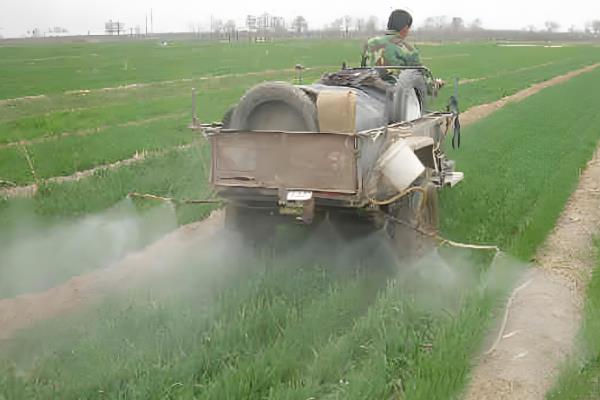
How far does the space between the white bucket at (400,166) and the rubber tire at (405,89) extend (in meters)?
0.97

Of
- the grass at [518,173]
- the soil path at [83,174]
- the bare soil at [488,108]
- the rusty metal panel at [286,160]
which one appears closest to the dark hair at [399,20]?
the grass at [518,173]

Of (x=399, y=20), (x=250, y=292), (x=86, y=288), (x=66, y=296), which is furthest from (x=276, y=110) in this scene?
(x=399, y=20)

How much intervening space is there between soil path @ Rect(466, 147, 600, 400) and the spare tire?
2.28 metres

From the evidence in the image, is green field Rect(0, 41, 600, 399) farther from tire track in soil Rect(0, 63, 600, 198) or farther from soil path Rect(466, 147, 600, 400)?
tire track in soil Rect(0, 63, 600, 198)

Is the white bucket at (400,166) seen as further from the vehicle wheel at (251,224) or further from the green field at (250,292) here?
the vehicle wheel at (251,224)

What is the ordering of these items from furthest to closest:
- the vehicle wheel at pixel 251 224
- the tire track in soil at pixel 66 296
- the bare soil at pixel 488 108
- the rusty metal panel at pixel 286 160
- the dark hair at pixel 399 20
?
the bare soil at pixel 488 108 < the dark hair at pixel 399 20 < the vehicle wheel at pixel 251 224 < the rusty metal panel at pixel 286 160 < the tire track in soil at pixel 66 296

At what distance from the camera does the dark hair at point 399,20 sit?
852 centimetres

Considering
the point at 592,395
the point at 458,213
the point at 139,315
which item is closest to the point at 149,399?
the point at 139,315

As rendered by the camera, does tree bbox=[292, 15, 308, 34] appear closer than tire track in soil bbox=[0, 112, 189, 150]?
No

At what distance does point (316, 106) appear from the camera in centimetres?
618

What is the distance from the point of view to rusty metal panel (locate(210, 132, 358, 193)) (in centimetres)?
605

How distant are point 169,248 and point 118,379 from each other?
340 cm

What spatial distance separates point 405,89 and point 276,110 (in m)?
1.72

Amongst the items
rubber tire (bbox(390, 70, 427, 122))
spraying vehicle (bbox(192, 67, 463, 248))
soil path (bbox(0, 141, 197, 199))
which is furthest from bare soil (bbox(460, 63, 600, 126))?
spraying vehicle (bbox(192, 67, 463, 248))
